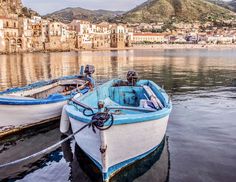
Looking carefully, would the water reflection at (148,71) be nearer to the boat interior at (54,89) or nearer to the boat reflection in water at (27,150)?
the boat interior at (54,89)

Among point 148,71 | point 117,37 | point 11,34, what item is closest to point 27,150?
point 148,71

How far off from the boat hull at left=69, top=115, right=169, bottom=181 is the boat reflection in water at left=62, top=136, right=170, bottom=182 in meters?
0.25

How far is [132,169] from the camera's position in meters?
9.36

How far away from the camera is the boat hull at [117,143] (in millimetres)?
8273

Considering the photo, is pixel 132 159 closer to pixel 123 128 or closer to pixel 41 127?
pixel 123 128

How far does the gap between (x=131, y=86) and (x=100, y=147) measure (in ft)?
23.7

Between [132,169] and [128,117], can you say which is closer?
[128,117]

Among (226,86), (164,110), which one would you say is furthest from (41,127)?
(226,86)

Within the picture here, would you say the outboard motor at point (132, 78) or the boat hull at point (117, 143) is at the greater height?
the outboard motor at point (132, 78)

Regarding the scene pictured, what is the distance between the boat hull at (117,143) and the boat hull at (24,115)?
14.4ft

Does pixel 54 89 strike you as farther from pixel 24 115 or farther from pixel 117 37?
pixel 117 37

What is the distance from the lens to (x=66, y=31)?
13262 cm

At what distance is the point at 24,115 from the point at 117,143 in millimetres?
6436

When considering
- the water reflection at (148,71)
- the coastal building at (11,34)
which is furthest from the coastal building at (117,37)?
the water reflection at (148,71)
